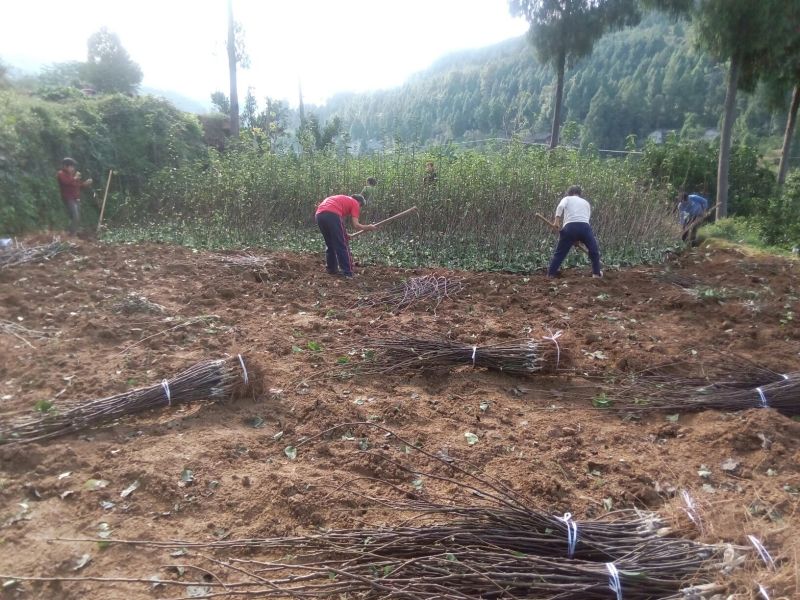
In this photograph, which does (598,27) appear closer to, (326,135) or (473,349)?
(326,135)

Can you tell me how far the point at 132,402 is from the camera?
3131 millimetres

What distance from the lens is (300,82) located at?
26.5 metres

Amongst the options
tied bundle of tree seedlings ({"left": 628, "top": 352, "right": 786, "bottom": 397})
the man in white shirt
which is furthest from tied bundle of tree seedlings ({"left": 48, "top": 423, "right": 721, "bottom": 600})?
the man in white shirt

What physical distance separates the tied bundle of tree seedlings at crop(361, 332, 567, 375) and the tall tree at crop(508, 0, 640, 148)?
42.9 ft

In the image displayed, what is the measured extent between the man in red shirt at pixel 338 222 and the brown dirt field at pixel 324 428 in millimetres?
1184

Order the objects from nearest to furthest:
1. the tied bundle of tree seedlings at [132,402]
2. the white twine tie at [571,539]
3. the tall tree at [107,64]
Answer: the white twine tie at [571,539] → the tied bundle of tree seedlings at [132,402] → the tall tree at [107,64]

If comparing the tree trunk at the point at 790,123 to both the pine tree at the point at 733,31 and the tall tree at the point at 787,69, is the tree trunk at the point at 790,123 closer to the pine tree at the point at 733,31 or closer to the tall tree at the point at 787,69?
the tall tree at the point at 787,69

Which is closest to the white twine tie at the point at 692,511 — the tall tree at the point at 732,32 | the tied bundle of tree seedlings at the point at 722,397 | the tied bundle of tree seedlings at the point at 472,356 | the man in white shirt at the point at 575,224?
the tied bundle of tree seedlings at the point at 722,397

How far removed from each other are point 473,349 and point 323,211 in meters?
3.79

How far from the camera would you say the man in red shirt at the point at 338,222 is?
688 cm

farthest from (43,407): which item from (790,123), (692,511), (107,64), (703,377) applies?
(107,64)

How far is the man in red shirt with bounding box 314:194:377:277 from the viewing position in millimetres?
6879

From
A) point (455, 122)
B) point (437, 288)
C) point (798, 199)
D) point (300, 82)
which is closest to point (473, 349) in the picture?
point (437, 288)

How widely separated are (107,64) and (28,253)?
19.9m
